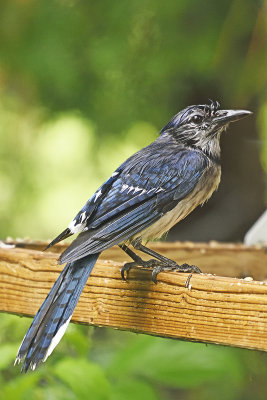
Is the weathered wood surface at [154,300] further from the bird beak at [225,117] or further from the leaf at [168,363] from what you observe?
the bird beak at [225,117]

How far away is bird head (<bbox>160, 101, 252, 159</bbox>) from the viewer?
310 centimetres

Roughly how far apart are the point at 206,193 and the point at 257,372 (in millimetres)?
1750

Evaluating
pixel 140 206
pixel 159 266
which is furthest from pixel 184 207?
pixel 159 266

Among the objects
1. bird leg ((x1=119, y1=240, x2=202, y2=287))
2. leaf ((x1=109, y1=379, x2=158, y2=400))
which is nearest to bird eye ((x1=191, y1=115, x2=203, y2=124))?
bird leg ((x1=119, y1=240, x2=202, y2=287))

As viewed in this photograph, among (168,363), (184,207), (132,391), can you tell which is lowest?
(132,391)

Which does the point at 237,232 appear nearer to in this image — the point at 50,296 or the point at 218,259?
the point at 218,259

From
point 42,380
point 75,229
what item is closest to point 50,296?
point 75,229

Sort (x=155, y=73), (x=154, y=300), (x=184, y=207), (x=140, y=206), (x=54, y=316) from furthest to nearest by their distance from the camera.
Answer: (x=155, y=73) → (x=184, y=207) → (x=140, y=206) → (x=154, y=300) → (x=54, y=316)

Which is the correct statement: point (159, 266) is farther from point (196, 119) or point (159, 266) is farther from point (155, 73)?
point (155, 73)

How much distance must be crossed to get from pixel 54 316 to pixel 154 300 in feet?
1.15

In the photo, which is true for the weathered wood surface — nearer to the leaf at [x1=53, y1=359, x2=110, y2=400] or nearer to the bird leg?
the bird leg

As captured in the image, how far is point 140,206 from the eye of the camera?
2.75 metres

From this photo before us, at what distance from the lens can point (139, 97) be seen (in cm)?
558

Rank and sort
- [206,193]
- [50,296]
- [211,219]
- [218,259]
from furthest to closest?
[211,219] < [218,259] < [206,193] < [50,296]
